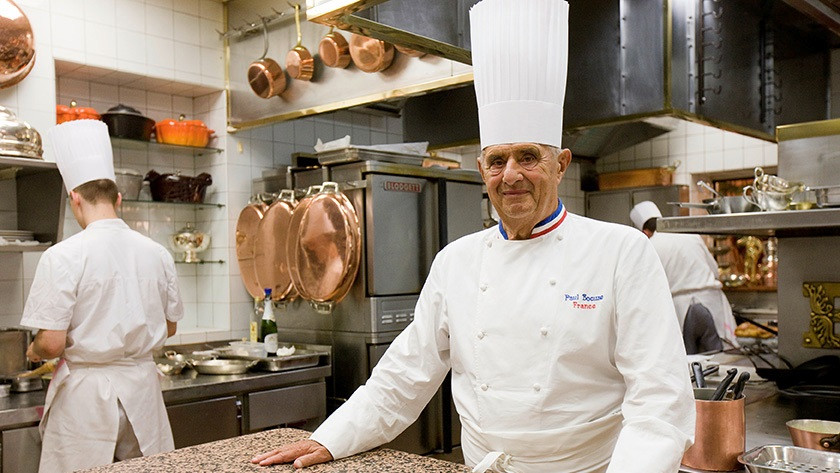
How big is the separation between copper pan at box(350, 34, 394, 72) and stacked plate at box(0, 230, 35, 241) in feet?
5.66

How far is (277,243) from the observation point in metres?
4.21

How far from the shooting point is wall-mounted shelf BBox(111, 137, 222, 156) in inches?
156

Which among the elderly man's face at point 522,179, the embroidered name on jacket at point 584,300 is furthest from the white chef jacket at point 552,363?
the elderly man's face at point 522,179

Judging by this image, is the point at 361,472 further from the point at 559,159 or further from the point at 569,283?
the point at 559,159

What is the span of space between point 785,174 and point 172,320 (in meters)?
2.66

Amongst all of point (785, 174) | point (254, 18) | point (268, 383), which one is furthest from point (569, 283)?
point (254, 18)

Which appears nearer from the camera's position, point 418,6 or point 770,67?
point 418,6

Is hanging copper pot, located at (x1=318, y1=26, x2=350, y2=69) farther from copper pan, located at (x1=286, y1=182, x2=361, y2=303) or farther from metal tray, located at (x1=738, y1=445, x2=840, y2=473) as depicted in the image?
metal tray, located at (x1=738, y1=445, x2=840, y2=473)

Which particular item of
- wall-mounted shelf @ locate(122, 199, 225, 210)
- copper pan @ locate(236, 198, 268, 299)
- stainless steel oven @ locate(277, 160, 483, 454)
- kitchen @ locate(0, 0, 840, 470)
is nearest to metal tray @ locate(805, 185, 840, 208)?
kitchen @ locate(0, 0, 840, 470)

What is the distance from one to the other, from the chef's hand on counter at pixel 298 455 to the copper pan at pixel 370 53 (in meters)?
2.33

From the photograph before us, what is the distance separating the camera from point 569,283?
1.57 meters

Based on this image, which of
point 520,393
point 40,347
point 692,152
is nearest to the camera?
point 520,393

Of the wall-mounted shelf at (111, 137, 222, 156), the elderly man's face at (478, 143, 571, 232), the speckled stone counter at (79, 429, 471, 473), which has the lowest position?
the speckled stone counter at (79, 429, 471, 473)

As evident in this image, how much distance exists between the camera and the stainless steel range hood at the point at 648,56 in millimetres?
2703
